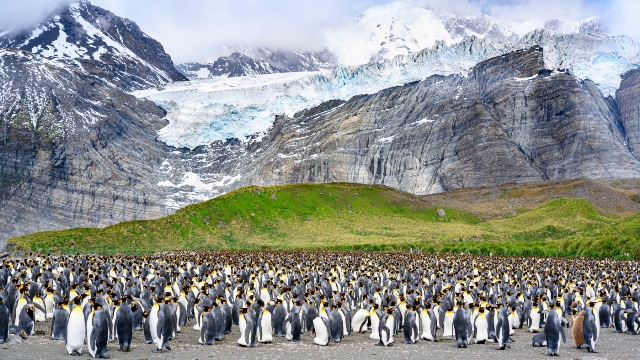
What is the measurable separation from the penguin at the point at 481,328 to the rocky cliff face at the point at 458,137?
316 feet

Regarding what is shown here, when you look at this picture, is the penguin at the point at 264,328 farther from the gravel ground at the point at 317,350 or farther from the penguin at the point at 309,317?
the penguin at the point at 309,317

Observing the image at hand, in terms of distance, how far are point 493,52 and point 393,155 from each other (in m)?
35.4

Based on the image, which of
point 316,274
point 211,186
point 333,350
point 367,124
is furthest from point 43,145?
point 333,350

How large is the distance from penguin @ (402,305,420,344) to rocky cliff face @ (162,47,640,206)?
3822 inches

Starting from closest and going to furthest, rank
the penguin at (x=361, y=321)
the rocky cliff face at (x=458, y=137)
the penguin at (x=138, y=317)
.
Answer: the penguin at (x=138, y=317), the penguin at (x=361, y=321), the rocky cliff face at (x=458, y=137)

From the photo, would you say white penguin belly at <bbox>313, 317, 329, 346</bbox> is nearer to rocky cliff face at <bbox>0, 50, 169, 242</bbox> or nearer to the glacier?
rocky cliff face at <bbox>0, 50, 169, 242</bbox>

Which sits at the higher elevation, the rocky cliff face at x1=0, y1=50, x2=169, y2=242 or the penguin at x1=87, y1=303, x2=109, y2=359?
the rocky cliff face at x1=0, y1=50, x2=169, y2=242

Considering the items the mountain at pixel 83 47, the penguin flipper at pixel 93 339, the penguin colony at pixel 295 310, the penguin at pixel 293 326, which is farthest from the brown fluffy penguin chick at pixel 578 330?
the mountain at pixel 83 47

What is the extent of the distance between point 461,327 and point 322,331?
3.61 metres

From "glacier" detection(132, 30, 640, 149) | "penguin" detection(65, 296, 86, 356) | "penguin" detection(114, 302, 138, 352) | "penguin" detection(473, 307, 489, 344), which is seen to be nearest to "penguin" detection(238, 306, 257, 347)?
"penguin" detection(114, 302, 138, 352)

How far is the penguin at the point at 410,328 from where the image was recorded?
551 inches

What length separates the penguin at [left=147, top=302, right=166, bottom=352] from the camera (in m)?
12.4

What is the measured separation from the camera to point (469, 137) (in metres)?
112

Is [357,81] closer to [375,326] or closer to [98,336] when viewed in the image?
[375,326]
